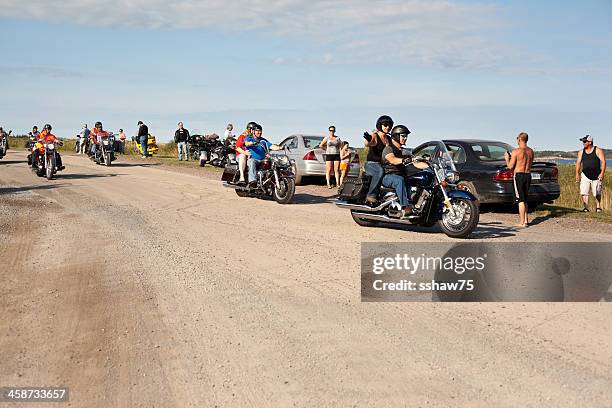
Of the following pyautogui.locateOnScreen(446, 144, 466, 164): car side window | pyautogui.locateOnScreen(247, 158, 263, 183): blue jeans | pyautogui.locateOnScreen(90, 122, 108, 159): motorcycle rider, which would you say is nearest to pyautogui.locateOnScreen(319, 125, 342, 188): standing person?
pyautogui.locateOnScreen(247, 158, 263, 183): blue jeans

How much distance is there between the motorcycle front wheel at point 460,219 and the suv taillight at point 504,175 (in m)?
3.43

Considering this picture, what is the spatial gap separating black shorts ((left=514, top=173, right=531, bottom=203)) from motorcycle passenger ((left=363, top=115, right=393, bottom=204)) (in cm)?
289

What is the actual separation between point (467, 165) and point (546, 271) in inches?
258

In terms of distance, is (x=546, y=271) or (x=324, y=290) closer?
(x=324, y=290)

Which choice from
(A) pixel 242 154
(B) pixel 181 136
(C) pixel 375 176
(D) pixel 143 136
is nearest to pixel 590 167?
(C) pixel 375 176

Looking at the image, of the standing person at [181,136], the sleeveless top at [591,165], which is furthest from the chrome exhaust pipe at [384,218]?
the standing person at [181,136]

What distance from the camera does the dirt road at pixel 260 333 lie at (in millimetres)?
4707

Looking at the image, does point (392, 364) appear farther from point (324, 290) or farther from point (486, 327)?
point (324, 290)

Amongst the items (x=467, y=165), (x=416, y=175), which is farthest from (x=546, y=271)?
(x=467, y=165)

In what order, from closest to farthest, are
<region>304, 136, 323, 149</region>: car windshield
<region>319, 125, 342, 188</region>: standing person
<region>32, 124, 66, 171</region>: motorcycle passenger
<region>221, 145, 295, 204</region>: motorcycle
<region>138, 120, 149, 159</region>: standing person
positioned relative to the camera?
<region>221, 145, 295, 204</region>: motorcycle → <region>319, 125, 342, 188</region>: standing person → <region>304, 136, 323, 149</region>: car windshield → <region>32, 124, 66, 171</region>: motorcycle passenger → <region>138, 120, 149, 159</region>: standing person

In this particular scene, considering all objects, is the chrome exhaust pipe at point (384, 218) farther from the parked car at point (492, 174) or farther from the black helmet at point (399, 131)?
the parked car at point (492, 174)

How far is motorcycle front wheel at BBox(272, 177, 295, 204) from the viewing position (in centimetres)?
1585

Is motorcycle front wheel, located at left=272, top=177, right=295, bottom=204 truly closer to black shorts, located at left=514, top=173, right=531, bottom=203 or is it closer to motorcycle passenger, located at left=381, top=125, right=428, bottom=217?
motorcycle passenger, located at left=381, top=125, right=428, bottom=217

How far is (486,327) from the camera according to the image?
6051mm
